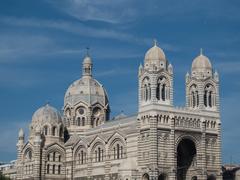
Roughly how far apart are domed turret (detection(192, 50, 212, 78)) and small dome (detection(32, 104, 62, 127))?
81.3ft

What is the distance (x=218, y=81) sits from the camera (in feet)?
284

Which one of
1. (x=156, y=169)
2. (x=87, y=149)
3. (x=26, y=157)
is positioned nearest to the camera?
(x=156, y=169)

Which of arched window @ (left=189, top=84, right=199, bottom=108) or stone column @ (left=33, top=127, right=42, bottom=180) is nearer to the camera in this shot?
arched window @ (left=189, top=84, right=199, bottom=108)

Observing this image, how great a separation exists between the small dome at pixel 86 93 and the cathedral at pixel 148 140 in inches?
177

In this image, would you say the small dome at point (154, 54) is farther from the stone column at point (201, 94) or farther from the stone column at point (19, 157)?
the stone column at point (19, 157)

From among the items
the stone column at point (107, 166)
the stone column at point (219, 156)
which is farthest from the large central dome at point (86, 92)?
the stone column at point (219, 156)

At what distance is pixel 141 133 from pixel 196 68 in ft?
42.1

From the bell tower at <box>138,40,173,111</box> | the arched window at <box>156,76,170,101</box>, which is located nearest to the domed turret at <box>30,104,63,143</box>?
the bell tower at <box>138,40,173,111</box>

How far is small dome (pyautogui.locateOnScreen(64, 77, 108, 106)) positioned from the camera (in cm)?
10300

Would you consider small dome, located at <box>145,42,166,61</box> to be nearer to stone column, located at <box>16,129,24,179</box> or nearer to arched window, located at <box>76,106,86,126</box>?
arched window, located at <box>76,106,86,126</box>

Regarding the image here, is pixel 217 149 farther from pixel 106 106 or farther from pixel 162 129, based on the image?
pixel 106 106

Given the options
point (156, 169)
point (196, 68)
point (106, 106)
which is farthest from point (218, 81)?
point (106, 106)

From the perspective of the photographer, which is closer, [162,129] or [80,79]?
[162,129]

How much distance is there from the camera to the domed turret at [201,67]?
85750 mm
